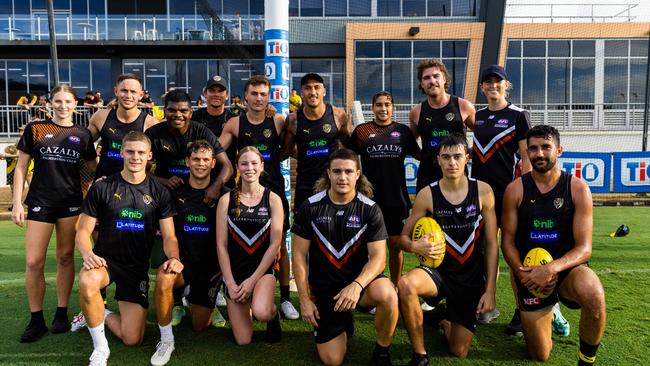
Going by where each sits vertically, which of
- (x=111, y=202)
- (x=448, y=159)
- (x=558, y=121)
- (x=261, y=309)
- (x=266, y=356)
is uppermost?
(x=558, y=121)

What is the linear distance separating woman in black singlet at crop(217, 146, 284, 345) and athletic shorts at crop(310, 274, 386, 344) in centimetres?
43

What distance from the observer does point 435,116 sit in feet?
15.4

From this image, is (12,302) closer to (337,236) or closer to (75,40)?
(337,236)

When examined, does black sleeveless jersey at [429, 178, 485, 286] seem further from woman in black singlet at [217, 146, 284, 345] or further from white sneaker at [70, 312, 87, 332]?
white sneaker at [70, 312, 87, 332]

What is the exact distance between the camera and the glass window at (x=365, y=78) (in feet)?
76.0

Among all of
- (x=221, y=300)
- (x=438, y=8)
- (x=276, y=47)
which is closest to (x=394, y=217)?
(x=221, y=300)

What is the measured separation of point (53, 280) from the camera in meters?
5.91

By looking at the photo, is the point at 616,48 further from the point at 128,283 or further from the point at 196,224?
the point at 128,283

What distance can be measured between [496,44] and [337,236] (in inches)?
850

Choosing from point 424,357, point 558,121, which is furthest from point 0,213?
point 558,121

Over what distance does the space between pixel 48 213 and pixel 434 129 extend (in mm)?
3576

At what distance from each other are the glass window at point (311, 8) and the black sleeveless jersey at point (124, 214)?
21.2 metres

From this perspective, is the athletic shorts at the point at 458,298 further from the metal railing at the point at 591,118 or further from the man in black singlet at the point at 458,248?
the metal railing at the point at 591,118

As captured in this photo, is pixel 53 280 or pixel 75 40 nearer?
pixel 53 280
